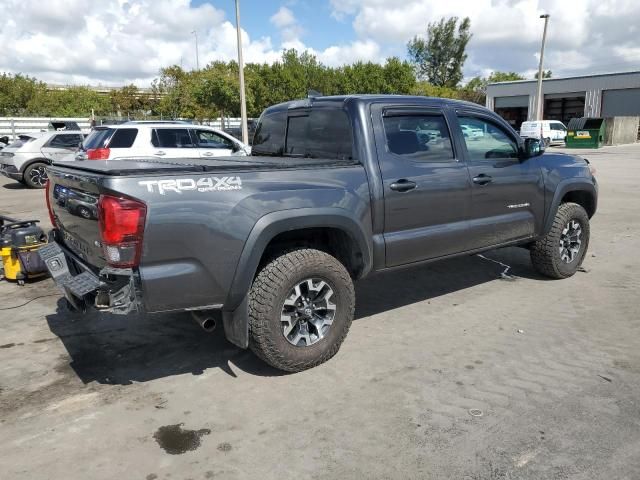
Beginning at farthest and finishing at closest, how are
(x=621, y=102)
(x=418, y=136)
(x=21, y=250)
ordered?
(x=621, y=102), (x=21, y=250), (x=418, y=136)

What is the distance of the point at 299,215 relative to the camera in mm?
3469

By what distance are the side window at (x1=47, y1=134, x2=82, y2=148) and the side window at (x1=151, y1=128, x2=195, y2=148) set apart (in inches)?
190

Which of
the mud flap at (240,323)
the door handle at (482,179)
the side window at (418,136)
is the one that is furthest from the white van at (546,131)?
the mud flap at (240,323)

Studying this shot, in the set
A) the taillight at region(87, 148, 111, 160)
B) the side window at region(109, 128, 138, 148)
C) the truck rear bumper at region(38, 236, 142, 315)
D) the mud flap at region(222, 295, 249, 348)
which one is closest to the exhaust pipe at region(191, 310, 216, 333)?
the mud flap at region(222, 295, 249, 348)

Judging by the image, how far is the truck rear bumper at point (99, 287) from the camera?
3.05m

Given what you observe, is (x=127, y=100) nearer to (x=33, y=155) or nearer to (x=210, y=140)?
(x=33, y=155)

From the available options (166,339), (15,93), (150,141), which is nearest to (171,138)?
(150,141)

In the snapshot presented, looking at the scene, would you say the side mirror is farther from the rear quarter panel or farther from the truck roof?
the rear quarter panel

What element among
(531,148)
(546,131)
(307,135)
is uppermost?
(546,131)

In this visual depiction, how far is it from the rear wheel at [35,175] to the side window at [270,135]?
1106 cm

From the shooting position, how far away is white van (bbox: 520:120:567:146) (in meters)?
31.1

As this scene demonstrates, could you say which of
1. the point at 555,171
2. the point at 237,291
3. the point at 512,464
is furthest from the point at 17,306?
the point at 555,171

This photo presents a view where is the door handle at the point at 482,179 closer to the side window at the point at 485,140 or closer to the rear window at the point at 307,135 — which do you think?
the side window at the point at 485,140

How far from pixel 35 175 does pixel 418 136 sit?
13.2 meters
